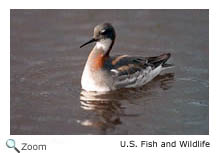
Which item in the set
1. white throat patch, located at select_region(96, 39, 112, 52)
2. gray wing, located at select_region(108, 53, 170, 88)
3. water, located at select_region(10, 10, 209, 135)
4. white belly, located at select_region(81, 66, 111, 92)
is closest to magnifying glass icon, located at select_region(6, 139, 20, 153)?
water, located at select_region(10, 10, 209, 135)

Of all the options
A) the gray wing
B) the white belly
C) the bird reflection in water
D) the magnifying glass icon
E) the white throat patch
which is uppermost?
the white throat patch

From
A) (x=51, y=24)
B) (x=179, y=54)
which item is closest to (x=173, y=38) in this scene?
(x=179, y=54)

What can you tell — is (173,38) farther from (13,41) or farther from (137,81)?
(13,41)

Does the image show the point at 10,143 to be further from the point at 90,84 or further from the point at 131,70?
the point at 131,70

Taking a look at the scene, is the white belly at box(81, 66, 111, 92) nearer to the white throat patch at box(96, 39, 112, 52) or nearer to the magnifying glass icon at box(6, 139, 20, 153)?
the white throat patch at box(96, 39, 112, 52)

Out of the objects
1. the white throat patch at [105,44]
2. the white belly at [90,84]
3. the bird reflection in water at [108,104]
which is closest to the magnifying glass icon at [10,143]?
the bird reflection in water at [108,104]
